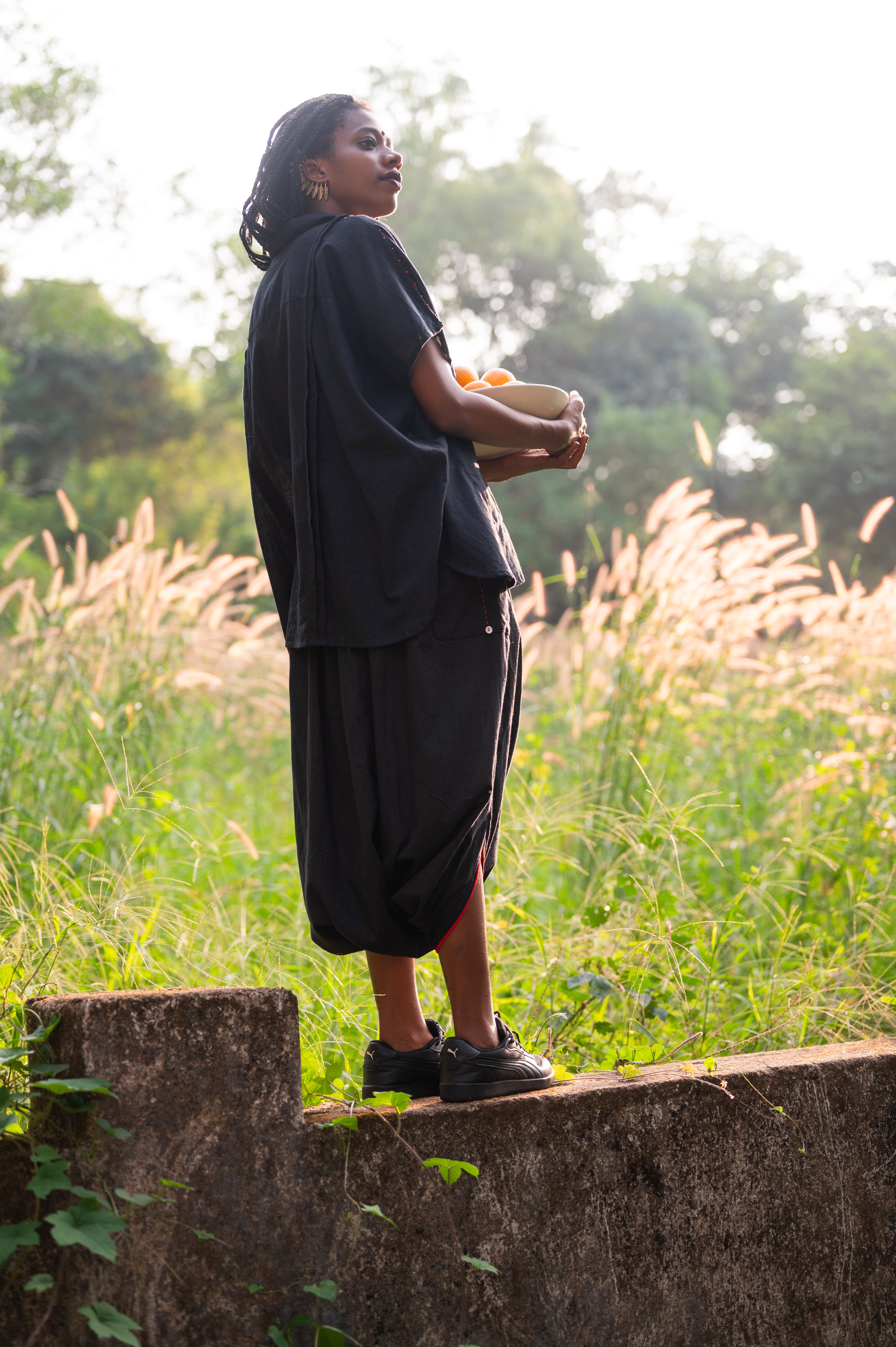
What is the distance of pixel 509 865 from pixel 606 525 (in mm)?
15759

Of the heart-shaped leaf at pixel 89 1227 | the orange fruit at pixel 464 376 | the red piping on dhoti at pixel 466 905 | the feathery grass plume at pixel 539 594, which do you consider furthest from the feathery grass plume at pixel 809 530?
the heart-shaped leaf at pixel 89 1227

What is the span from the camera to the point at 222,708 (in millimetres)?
5590

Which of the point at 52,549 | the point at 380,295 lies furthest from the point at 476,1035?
the point at 52,549

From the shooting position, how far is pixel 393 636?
1.51 m

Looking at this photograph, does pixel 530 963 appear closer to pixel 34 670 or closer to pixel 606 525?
pixel 34 670

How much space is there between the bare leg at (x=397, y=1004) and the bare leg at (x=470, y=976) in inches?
4.0

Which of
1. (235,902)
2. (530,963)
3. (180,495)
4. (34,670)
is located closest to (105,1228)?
(530,963)

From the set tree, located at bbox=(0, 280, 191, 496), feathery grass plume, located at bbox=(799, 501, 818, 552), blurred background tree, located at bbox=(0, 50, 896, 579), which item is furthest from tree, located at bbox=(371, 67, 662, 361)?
feathery grass plume, located at bbox=(799, 501, 818, 552)

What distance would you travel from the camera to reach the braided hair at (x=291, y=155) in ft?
A: 5.59

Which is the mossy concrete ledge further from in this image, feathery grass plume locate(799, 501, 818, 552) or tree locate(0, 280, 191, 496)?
tree locate(0, 280, 191, 496)

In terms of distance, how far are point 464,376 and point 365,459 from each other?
0.43 metres

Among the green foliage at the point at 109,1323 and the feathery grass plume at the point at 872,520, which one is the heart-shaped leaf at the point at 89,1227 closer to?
the green foliage at the point at 109,1323

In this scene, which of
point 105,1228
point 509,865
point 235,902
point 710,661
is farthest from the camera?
point 710,661

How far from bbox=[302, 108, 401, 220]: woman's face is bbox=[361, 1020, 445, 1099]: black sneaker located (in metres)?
Answer: 1.28
